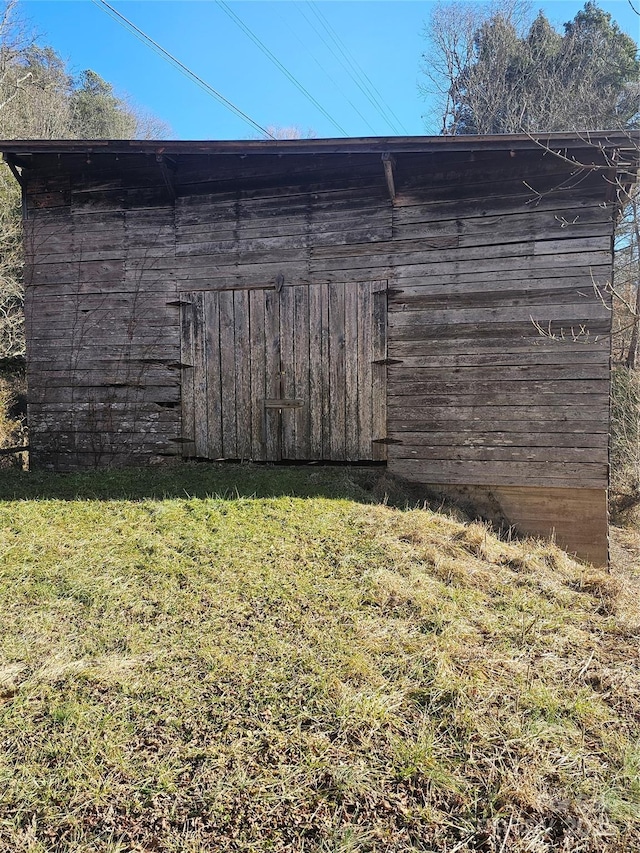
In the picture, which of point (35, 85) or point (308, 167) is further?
point (35, 85)

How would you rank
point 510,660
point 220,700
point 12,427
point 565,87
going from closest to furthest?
1. point 220,700
2. point 510,660
3. point 12,427
4. point 565,87

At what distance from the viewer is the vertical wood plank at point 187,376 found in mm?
6879

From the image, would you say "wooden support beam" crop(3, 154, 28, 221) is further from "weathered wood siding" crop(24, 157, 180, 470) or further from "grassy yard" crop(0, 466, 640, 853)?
"grassy yard" crop(0, 466, 640, 853)

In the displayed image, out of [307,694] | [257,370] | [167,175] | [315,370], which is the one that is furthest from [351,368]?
[307,694]

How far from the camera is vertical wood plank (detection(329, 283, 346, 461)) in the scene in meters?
6.41

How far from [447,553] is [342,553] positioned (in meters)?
0.94

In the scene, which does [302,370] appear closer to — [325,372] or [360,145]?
[325,372]

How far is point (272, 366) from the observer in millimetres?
6645

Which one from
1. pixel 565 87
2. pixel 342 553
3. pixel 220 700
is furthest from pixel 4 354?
pixel 565 87

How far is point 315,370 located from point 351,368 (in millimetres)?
476

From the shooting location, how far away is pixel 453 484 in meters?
6.14

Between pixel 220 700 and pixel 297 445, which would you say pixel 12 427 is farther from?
pixel 220 700

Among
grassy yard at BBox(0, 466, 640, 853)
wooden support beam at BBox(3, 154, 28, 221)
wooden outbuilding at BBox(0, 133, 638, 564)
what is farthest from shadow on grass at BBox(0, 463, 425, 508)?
wooden support beam at BBox(3, 154, 28, 221)

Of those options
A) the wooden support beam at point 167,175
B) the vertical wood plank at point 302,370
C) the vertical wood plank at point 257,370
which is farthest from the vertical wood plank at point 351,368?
the wooden support beam at point 167,175
